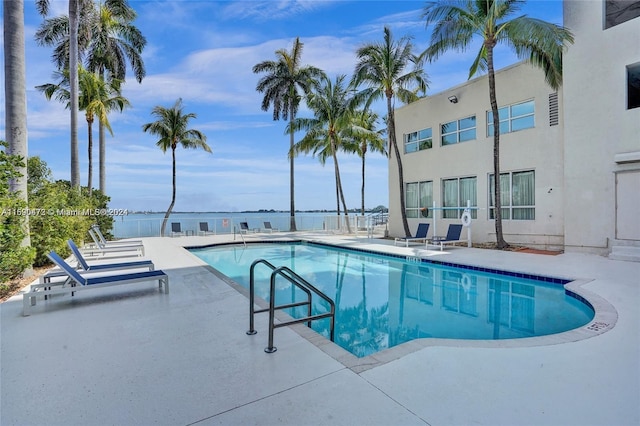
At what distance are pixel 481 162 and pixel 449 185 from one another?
1.66 metres

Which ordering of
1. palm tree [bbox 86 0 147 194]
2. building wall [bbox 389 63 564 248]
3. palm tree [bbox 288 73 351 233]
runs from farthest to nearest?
1. palm tree [bbox 288 73 351 233]
2. palm tree [bbox 86 0 147 194]
3. building wall [bbox 389 63 564 248]

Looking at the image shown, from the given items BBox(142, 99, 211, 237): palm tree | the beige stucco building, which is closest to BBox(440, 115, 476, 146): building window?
the beige stucco building

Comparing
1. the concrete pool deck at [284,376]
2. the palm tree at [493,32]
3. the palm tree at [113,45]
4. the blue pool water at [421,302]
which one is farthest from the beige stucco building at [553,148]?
the palm tree at [113,45]

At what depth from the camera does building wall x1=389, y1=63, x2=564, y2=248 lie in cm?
1039

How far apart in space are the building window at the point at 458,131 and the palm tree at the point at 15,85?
13.3 m

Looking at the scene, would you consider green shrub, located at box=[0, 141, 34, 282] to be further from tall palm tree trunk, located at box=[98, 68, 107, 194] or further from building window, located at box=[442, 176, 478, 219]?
building window, located at box=[442, 176, 478, 219]

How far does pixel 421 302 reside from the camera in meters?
6.09

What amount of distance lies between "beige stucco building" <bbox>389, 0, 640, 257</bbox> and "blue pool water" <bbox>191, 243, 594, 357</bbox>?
4.07 m

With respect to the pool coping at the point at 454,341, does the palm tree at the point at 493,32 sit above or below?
above

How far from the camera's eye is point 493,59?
1039 cm

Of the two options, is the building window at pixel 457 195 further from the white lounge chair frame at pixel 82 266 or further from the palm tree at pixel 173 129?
the palm tree at pixel 173 129

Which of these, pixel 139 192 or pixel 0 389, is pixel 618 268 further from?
pixel 139 192

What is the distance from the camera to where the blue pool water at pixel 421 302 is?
15.1 ft

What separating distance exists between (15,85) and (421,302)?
29.2 ft
